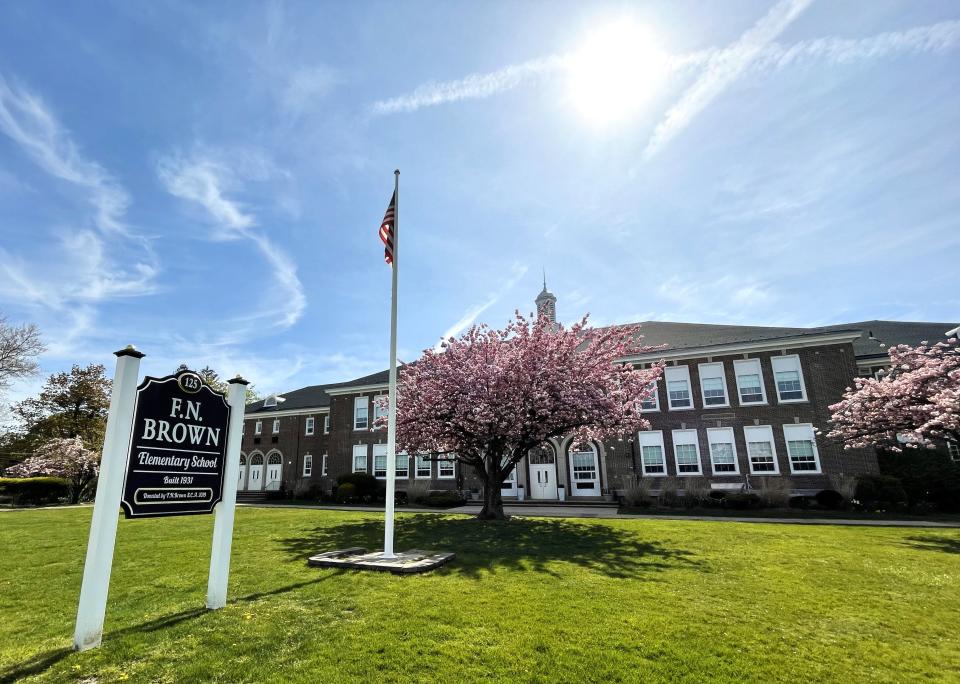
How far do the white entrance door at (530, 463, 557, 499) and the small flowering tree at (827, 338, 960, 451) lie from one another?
14178mm

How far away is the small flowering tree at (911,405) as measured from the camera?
49.2ft

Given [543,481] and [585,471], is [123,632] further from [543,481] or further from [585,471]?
[585,471]

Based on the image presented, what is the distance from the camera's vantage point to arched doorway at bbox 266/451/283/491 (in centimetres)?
4016

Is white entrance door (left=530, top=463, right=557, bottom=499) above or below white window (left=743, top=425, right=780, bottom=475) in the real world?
below

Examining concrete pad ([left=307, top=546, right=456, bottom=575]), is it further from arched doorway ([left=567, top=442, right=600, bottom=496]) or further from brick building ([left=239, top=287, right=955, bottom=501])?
arched doorway ([left=567, top=442, right=600, bottom=496])

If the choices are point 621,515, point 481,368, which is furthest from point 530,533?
point 621,515

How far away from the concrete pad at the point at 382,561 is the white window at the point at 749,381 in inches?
889

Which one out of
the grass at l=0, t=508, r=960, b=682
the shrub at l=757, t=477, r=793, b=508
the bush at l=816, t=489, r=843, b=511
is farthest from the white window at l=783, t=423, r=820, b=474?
the grass at l=0, t=508, r=960, b=682

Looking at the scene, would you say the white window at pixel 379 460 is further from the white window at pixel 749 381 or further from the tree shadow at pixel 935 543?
the tree shadow at pixel 935 543

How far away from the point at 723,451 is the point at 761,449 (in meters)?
1.81

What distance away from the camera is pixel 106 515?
5.04 meters

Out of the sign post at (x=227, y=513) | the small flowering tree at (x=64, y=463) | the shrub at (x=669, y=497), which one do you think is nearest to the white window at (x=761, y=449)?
the shrub at (x=669, y=497)

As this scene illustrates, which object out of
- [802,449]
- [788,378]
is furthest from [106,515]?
[788,378]

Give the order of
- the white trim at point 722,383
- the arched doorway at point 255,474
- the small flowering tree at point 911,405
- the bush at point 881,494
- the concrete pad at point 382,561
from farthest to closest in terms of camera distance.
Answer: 1. the arched doorway at point 255,474
2. the white trim at point 722,383
3. the bush at point 881,494
4. the small flowering tree at point 911,405
5. the concrete pad at point 382,561
